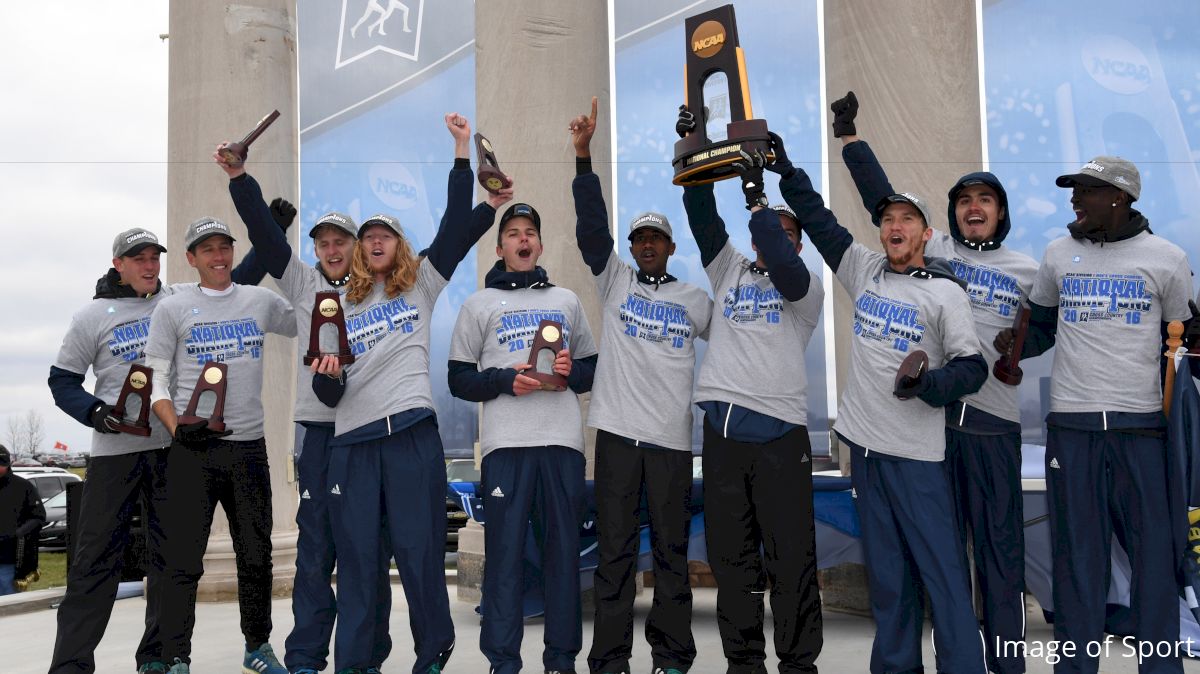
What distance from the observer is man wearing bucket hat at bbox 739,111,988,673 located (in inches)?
172

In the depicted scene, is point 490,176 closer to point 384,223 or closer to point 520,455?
point 384,223

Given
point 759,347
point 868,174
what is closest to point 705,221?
point 759,347

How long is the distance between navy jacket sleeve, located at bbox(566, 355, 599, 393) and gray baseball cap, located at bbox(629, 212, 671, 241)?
0.69m

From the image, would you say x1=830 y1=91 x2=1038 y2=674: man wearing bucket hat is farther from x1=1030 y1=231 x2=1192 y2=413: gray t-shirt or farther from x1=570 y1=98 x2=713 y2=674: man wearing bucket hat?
x1=570 y1=98 x2=713 y2=674: man wearing bucket hat

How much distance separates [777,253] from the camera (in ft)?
15.6

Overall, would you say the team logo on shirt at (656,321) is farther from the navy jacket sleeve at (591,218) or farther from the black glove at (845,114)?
the black glove at (845,114)

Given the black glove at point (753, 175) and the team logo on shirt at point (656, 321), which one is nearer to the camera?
the black glove at point (753, 175)

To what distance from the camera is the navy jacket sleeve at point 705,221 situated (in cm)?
514

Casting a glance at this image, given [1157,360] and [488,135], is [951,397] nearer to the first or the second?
→ [1157,360]

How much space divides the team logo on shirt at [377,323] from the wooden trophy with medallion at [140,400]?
1040 millimetres

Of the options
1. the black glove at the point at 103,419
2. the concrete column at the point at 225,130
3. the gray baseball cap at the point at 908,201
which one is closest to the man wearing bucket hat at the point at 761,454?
the gray baseball cap at the point at 908,201

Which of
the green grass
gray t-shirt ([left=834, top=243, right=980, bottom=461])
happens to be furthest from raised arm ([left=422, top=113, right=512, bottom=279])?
the green grass

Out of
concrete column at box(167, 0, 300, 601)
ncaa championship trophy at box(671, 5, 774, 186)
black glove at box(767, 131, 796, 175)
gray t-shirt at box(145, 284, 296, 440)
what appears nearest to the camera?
ncaa championship trophy at box(671, 5, 774, 186)

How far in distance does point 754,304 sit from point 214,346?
278cm
